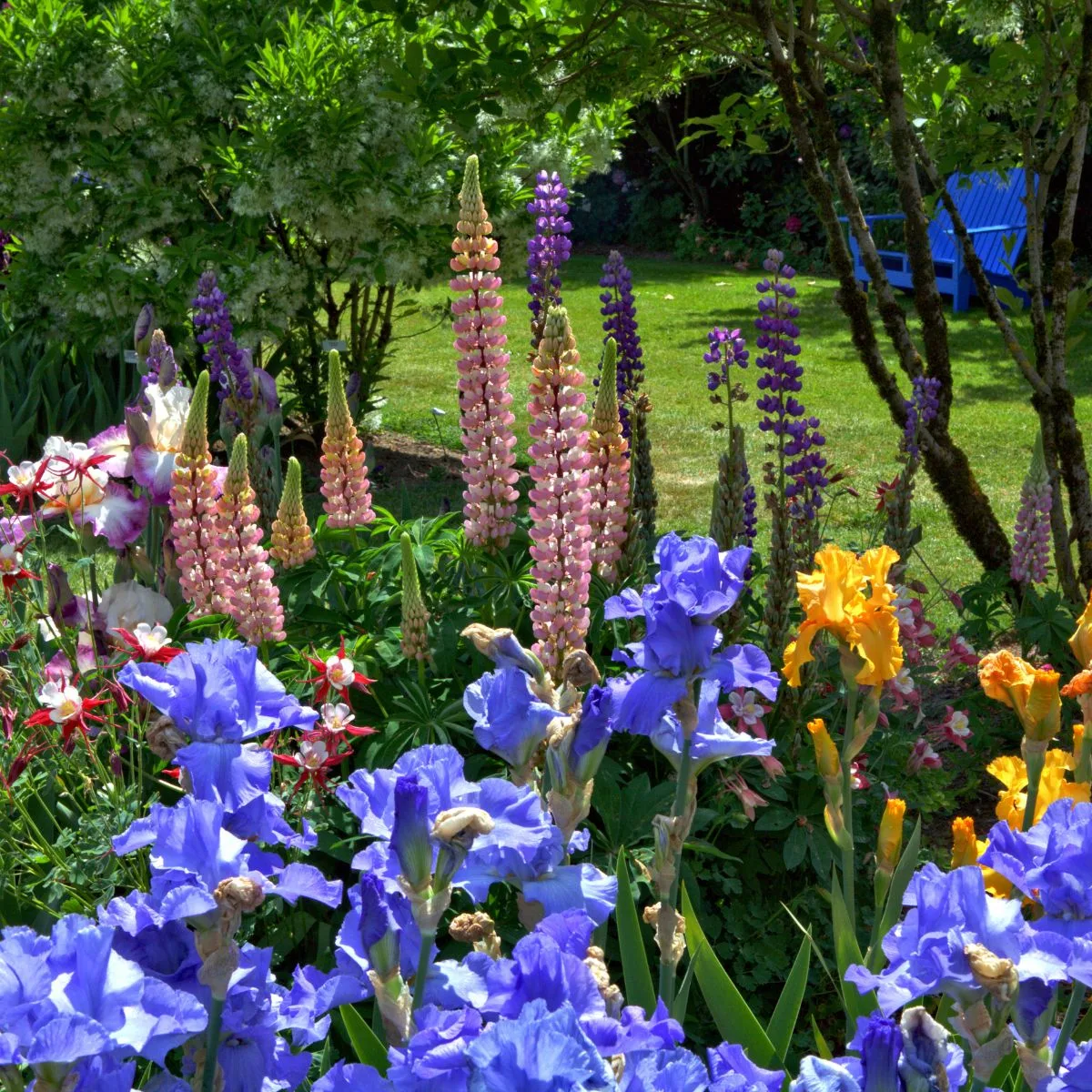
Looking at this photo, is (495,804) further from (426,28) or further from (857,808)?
(426,28)

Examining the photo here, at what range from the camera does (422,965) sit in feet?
3.50

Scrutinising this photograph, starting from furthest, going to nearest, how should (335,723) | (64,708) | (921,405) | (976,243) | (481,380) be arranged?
(976,243)
(921,405)
(481,380)
(335,723)
(64,708)

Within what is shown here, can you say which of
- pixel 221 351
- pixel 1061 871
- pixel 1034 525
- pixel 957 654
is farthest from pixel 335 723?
pixel 1034 525

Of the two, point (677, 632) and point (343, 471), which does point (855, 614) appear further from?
point (343, 471)

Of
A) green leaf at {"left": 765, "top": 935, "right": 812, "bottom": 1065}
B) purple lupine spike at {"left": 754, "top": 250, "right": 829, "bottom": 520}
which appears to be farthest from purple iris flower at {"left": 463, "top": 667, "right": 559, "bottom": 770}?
purple lupine spike at {"left": 754, "top": 250, "right": 829, "bottom": 520}

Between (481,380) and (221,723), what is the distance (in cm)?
157

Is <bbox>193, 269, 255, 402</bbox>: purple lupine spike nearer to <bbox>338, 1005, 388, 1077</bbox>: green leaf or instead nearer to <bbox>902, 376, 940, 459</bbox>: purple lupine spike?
<bbox>902, 376, 940, 459</bbox>: purple lupine spike

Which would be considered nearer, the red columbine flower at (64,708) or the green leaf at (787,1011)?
the green leaf at (787,1011)

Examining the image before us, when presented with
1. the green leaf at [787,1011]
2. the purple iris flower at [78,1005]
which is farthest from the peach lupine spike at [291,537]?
the purple iris flower at [78,1005]

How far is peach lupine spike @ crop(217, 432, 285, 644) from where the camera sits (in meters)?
2.50

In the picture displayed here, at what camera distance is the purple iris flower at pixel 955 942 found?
1.00m

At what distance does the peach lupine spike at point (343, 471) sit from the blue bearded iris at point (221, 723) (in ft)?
5.38

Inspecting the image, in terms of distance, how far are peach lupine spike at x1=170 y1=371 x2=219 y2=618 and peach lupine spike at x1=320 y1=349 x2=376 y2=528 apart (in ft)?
1.29

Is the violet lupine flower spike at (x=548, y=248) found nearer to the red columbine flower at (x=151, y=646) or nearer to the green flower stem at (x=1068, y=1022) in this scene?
the red columbine flower at (x=151, y=646)
